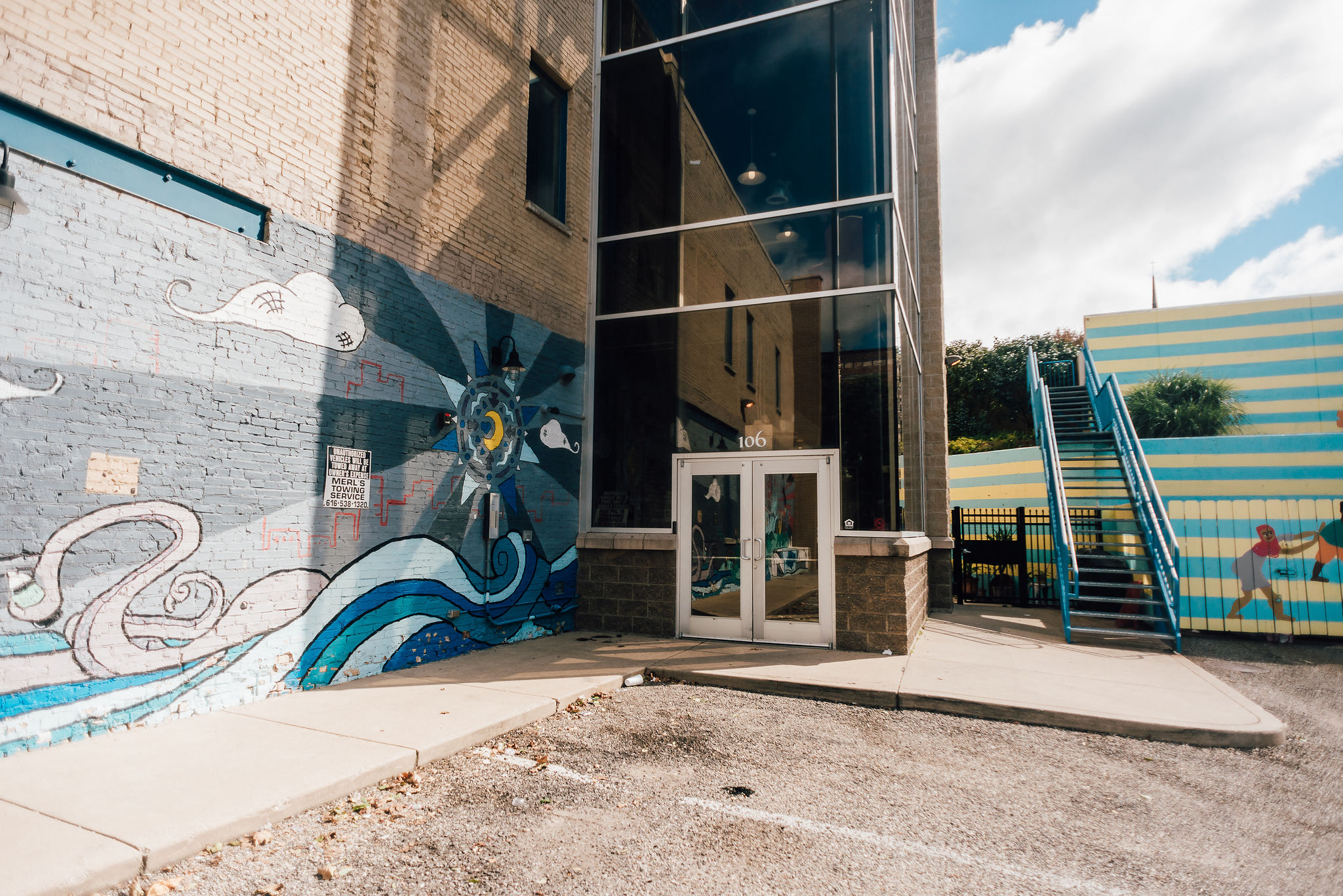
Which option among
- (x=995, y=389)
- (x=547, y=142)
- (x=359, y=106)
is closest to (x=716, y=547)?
(x=547, y=142)

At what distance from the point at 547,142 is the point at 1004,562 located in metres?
12.0

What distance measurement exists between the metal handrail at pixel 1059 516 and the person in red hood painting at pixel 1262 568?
229cm

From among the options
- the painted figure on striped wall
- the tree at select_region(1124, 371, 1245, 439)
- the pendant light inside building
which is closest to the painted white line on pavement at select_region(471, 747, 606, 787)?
the pendant light inside building

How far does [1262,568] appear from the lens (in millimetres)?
11539

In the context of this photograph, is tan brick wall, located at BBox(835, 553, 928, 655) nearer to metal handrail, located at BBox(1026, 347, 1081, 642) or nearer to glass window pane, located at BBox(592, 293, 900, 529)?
glass window pane, located at BBox(592, 293, 900, 529)

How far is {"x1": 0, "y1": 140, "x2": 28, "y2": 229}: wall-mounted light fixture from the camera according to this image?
5012 mm

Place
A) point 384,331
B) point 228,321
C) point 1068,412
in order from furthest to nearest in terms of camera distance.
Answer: point 1068,412 → point 384,331 → point 228,321

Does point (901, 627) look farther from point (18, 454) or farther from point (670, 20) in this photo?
point (670, 20)

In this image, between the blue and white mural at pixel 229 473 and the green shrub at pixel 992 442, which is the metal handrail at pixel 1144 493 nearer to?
the blue and white mural at pixel 229 473

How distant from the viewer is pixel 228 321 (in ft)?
21.1

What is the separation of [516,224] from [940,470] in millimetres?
9521

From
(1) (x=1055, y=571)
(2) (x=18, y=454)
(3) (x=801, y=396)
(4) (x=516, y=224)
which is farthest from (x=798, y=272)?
(1) (x=1055, y=571)

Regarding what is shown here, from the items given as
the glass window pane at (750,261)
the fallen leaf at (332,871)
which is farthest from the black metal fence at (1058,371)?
the fallen leaf at (332,871)

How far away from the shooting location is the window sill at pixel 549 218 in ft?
34.4
